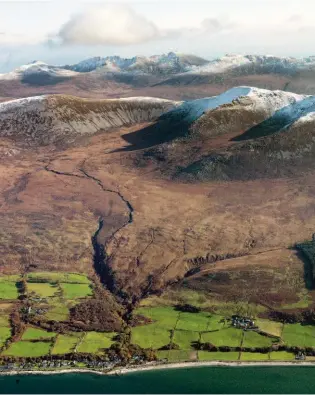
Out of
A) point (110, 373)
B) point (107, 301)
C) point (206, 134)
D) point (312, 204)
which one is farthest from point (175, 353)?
point (206, 134)

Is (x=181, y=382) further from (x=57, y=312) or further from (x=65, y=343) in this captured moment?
(x=57, y=312)

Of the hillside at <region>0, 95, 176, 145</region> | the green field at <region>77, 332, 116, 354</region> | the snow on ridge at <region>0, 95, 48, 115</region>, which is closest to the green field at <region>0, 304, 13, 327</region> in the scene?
the green field at <region>77, 332, 116, 354</region>

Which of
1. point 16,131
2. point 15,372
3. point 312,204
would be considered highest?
point 16,131

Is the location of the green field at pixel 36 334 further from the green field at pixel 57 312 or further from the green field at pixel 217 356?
the green field at pixel 217 356

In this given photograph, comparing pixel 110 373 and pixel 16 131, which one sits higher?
pixel 16 131

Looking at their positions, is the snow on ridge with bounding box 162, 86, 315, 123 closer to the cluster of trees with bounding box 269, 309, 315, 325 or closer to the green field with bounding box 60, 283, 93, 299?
the green field with bounding box 60, 283, 93, 299

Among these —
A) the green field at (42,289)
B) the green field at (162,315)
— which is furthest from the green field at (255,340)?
the green field at (42,289)

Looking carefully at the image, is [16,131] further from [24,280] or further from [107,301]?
[107,301]
